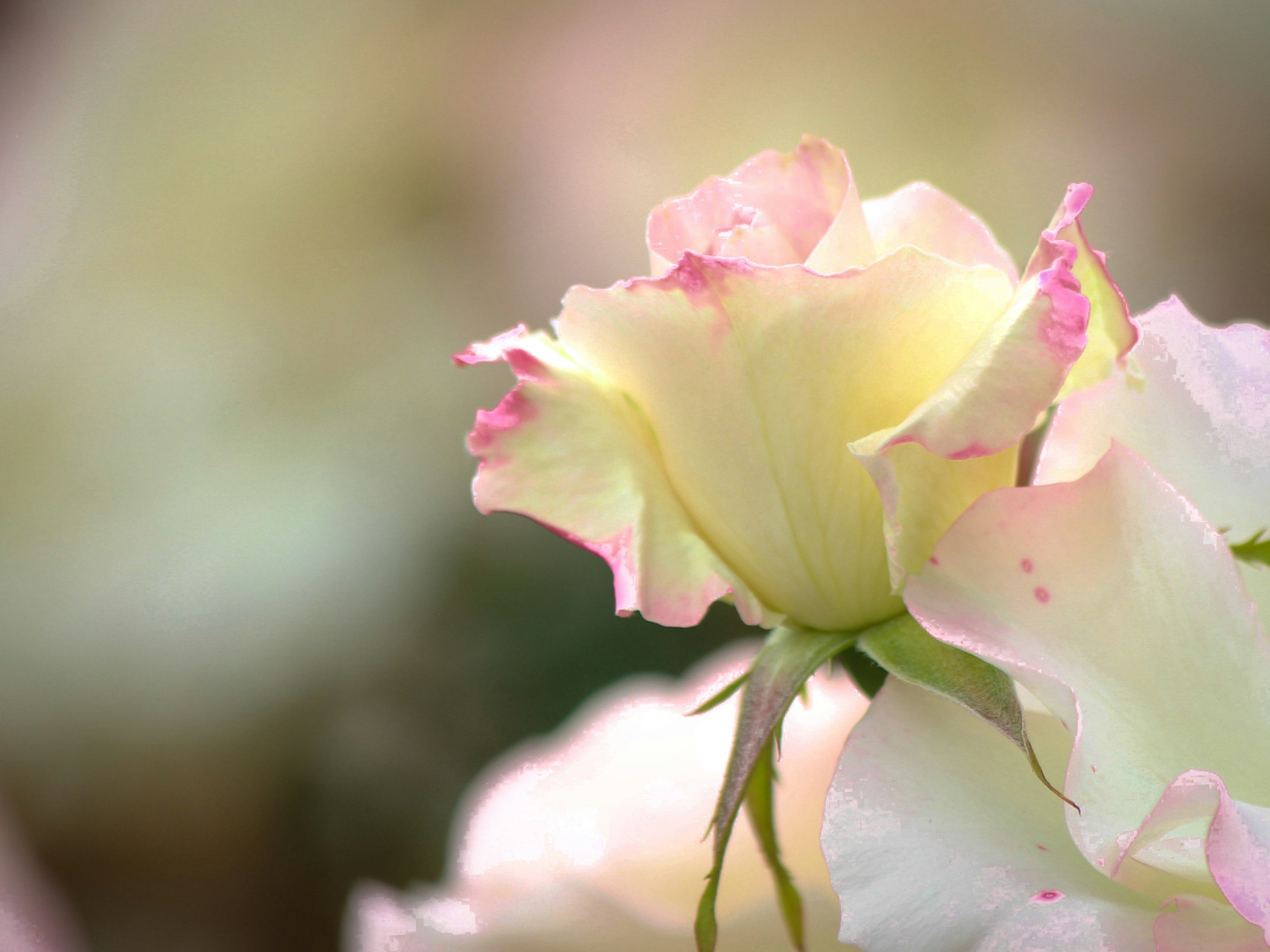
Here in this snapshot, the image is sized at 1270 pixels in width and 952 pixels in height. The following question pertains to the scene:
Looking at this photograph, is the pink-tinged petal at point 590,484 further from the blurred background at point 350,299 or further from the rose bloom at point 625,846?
the blurred background at point 350,299

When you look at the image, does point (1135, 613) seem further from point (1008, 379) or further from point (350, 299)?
point (350, 299)

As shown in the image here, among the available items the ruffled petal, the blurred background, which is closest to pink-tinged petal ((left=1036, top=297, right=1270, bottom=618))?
the ruffled petal

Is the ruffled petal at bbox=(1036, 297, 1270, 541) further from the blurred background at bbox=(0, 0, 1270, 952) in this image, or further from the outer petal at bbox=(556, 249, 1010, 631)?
the blurred background at bbox=(0, 0, 1270, 952)

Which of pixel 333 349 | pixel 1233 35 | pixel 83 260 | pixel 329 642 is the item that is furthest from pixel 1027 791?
pixel 1233 35

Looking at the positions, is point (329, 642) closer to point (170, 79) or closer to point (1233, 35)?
point (170, 79)

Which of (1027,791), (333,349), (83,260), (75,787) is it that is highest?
(83,260)

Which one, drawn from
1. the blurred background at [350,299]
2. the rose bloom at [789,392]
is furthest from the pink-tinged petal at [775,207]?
the blurred background at [350,299]
